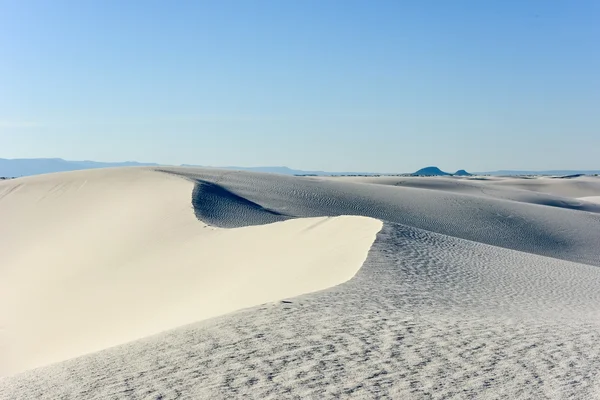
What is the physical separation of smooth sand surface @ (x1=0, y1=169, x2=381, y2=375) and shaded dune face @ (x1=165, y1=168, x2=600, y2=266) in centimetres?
308

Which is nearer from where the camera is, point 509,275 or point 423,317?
point 423,317

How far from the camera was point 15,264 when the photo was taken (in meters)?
22.2

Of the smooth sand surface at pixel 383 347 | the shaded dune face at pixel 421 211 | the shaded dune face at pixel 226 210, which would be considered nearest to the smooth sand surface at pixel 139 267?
the shaded dune face at pixel 226 210

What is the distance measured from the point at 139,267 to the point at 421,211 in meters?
16.3

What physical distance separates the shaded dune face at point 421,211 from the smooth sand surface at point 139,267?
10.1 ft

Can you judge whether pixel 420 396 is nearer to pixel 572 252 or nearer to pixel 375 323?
pixel 375 323

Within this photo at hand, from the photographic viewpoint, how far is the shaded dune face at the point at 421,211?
25.9 metres

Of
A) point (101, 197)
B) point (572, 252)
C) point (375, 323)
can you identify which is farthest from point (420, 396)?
point (101, 197)

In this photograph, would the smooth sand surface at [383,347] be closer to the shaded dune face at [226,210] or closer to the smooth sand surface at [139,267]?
the smooth sand surface at [139,267]

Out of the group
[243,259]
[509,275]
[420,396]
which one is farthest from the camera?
[243,259]

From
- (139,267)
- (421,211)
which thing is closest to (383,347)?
(139,267)

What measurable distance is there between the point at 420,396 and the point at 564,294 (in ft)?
26.0

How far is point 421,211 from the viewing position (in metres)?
30.6

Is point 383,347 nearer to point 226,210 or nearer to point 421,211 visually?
point 226,210
